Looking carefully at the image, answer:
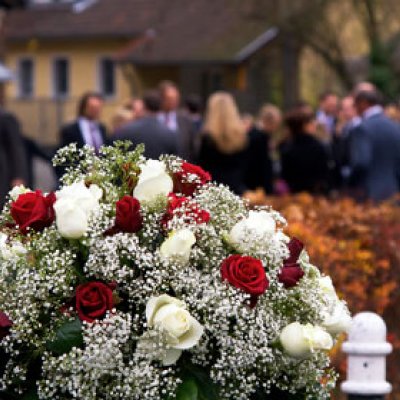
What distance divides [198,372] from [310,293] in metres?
0.42

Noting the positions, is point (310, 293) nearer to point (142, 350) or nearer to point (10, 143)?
point (142, 350)

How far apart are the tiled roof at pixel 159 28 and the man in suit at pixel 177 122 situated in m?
32.8

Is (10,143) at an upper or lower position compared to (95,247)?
upper

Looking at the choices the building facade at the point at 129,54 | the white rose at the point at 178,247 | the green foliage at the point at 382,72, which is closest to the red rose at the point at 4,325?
the white rose at the point at 178,247

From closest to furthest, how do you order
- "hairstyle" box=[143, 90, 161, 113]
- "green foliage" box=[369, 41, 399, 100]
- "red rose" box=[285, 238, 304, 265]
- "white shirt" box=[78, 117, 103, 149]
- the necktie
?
"red rose" box=[285, 238, 304, 265], "hairstyle" box=[143, 90, 161, 113], the necktie, "white shirt" box=[78, 117, 103, 149], "green foliage" box=[369, 41, 399, 100]

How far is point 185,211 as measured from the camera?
4.15 meters

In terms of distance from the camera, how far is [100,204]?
418 cm

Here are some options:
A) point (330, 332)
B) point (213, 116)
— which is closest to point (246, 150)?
point (213, 116)

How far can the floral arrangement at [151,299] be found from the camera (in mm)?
3953

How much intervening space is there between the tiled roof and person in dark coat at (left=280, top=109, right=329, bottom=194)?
33.2m

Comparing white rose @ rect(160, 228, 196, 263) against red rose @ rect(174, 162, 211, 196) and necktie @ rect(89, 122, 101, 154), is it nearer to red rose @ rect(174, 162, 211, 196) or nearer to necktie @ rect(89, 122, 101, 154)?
red rose @ rect(174, 162, 211, 196)

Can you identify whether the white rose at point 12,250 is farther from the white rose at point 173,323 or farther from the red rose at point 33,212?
the white rose at point 173,323

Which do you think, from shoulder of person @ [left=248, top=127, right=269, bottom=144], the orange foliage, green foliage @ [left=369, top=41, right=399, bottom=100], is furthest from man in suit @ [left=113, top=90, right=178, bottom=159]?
green foliage @ [left=369, top=41, right=399, bottom=100]

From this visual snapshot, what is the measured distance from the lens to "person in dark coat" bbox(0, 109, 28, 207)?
13.4m
